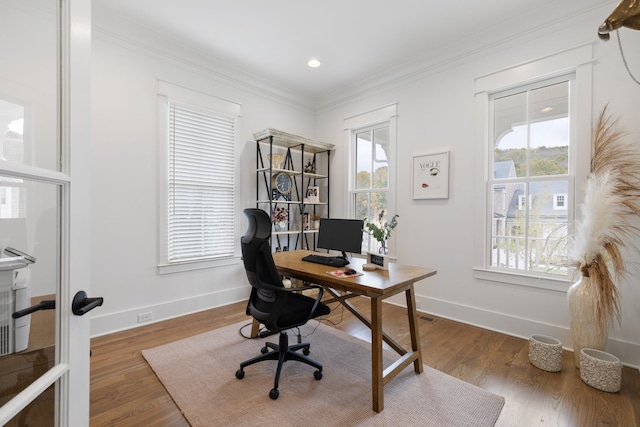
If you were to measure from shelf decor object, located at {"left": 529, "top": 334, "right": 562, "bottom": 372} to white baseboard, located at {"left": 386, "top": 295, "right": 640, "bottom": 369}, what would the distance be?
0.40 meters

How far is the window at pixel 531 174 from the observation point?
2.59 meters

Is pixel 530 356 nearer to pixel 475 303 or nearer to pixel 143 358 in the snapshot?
pixel 475 303

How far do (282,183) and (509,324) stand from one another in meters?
3.15

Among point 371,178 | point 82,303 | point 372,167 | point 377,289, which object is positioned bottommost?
point 377,289

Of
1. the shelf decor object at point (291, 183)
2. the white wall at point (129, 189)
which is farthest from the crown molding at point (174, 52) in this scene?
the shelf decor object at point (291, 183)

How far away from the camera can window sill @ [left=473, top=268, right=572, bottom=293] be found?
2.52m

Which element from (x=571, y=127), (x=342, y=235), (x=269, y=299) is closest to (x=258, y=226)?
(x=269, y=299)

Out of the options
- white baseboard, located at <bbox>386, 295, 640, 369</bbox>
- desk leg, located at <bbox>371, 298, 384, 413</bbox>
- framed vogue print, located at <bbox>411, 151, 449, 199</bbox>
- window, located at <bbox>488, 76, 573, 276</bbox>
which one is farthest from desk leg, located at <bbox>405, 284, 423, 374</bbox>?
framed vogue print, located at <bbox>411, 151, 449, 199</bbox>

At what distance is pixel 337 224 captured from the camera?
2596 mm

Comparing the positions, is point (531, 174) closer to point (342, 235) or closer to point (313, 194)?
point (342, 235)

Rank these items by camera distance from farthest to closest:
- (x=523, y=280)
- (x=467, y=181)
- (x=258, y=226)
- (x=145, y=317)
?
(x=467, y=181)
(x=145, y=317)
(x=523, y=280)
(x=258, y=226)

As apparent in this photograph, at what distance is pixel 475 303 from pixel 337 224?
1791 millimetres

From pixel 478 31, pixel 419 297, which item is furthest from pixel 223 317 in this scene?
pixel 478 31

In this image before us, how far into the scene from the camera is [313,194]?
14.6 feet
